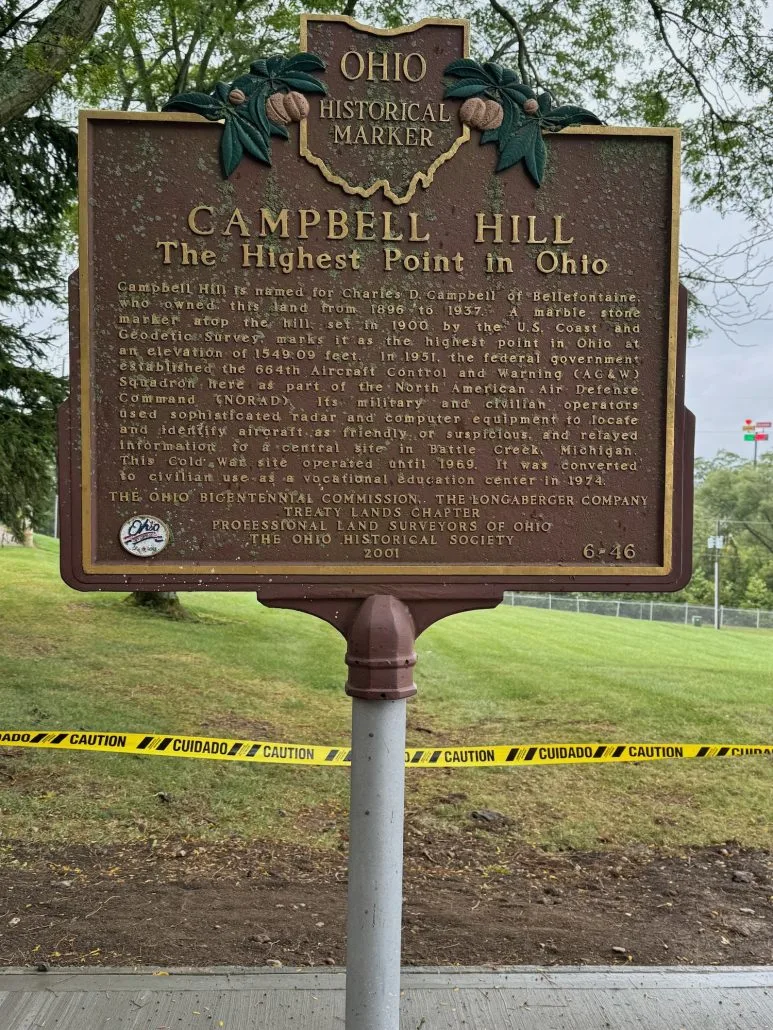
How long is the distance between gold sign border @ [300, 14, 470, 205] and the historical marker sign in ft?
0.05

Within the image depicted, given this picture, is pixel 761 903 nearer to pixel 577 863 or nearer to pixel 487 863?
pixel 577 863

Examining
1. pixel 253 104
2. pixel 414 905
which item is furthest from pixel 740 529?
pixel 253 104

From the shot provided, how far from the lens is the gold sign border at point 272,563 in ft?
9.53

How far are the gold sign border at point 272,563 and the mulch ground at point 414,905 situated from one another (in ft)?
8.01

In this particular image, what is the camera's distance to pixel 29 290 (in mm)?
9930

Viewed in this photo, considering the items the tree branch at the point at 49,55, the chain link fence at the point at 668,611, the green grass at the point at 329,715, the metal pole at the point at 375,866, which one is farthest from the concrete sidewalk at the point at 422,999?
the chain link fence at the point at 668,611

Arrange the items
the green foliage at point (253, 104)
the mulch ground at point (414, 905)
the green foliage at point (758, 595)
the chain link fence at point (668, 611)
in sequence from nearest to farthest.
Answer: the green foliage at point (253, 104) < the mulch ground at point (414, 905) < the chain link fence at point (668, 611) < the green foliage at point (758, 595)

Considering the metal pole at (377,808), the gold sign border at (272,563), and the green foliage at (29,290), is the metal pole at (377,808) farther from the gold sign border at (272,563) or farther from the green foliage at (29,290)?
the green foliage at (29,290)

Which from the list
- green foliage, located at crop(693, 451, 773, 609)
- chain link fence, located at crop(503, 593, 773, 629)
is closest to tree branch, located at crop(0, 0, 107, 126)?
chain link fence, located at crop(503, 593, 773, 629)

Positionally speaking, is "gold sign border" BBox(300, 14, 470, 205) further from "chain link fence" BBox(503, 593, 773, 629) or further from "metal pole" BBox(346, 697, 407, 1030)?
"chain link fence" BBox(503, 593, 773, 629)

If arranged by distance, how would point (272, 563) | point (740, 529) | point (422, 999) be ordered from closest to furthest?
point (272, 563)
point (422, 999)
point (740, 529)

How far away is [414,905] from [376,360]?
3.57 m

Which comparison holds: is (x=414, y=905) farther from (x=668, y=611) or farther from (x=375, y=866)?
(x=668, y=611)

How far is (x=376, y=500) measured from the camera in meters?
3.06
